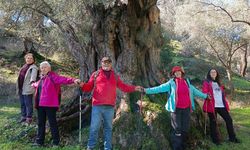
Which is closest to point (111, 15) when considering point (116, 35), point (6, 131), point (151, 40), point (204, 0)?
point (116, 35)

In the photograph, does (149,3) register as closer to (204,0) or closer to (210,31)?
(204,0)

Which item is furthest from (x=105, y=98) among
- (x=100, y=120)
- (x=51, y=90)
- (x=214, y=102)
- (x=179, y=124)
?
(x=214, y=102)

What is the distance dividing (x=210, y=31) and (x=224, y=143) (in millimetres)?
22662

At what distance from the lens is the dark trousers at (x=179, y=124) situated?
8156 mm

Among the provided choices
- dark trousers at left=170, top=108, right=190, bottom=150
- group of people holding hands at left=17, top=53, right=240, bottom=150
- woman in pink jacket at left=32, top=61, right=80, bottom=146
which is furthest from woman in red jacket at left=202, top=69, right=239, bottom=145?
woman in pink jacket at left=32, top=61, right=80, bottom=146

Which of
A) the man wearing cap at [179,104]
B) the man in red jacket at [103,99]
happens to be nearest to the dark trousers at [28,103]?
the man in red jacket at [103,99]

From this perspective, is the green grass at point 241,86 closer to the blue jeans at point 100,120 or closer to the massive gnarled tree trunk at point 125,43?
the massive gnarled tree trunk at point 125,43

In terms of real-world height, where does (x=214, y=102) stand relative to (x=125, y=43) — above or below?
below

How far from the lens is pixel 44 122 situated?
8.43 meters

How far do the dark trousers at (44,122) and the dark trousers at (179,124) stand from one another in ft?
8.54

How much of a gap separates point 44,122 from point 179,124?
298 cm

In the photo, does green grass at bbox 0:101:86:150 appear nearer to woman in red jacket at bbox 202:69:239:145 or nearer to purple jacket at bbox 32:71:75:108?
purple jacket at bbox 32:71:75:108

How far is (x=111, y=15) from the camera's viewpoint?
30.9 ft

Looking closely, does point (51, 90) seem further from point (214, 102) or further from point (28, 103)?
point (214, 102)
